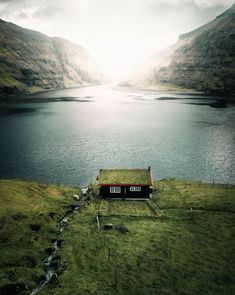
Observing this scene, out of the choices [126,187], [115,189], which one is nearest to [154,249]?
[126,187]

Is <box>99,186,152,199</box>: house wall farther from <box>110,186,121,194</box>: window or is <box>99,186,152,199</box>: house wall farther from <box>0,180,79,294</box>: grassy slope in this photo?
<box>0,180,79,294</box>: grassy slope

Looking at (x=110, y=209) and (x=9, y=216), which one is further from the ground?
(x=9, y=216)

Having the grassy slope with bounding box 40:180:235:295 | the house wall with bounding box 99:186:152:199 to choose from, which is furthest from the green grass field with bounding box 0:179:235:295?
the house wall with bounding box 99:186:152:199

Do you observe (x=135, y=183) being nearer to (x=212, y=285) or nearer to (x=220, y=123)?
(x=212, y=285)

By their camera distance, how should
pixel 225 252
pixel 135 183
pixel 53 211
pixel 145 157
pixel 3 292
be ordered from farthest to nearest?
1. pixel 145 157
2. pixel 135 183
3. pixel 53 211
4. pixel 225 252
5. pixel 3 292

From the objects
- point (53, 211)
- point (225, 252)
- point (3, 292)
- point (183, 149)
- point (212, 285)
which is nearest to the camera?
point (3, 292)

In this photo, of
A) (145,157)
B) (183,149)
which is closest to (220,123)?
(183,149)

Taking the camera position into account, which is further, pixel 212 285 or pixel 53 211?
pixel 53 211
